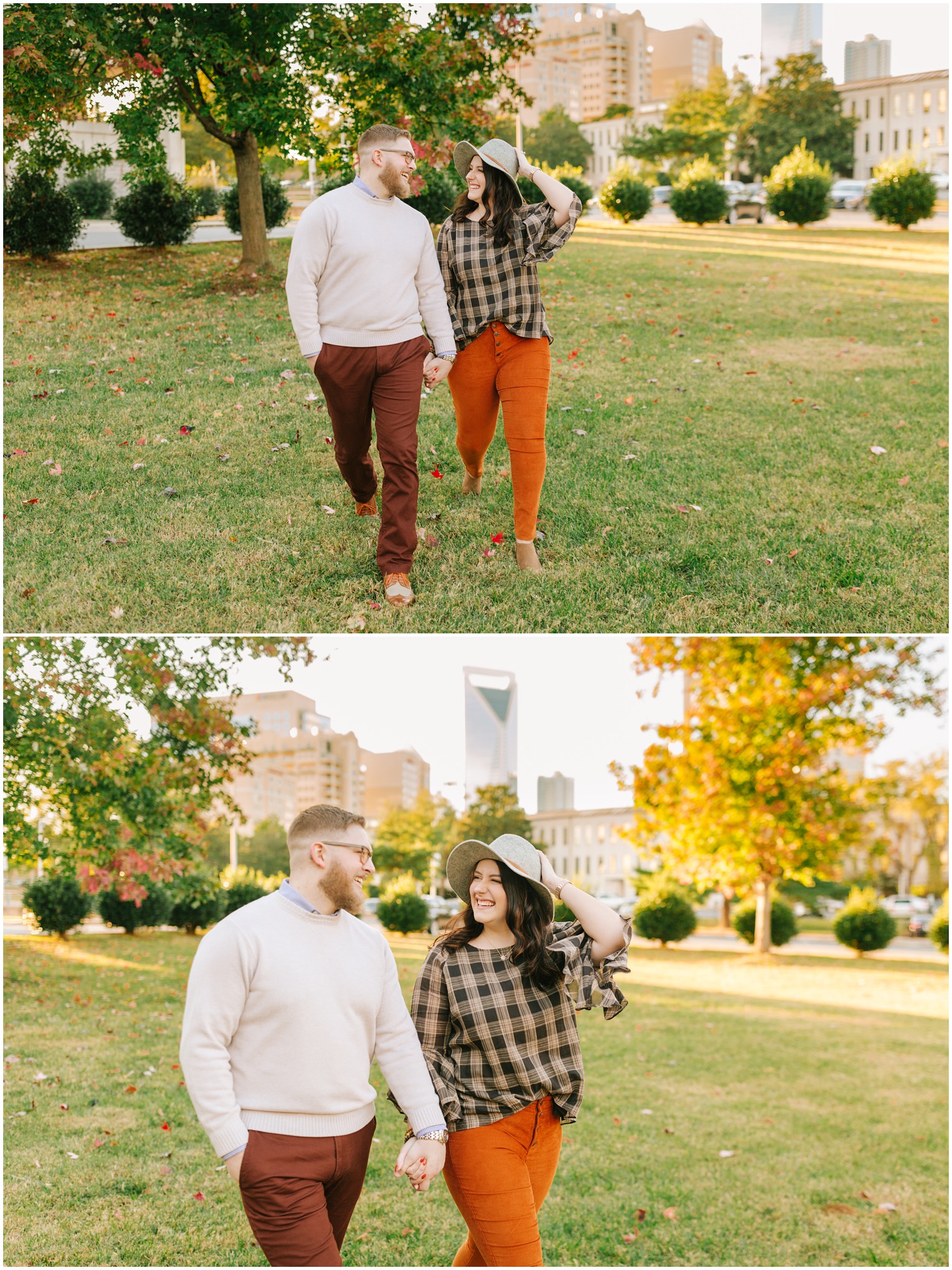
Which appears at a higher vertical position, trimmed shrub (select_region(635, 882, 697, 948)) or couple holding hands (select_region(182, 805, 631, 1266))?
couple holding hands (select_region(182, 805, 631, 1266))

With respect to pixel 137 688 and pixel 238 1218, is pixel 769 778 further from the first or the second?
pixel 238 1218

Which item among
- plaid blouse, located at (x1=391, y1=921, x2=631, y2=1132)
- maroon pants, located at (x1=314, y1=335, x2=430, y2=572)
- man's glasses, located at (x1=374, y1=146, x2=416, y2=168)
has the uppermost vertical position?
man's glasses, located at (x1=374, y1=146, x2=416, y2=168)

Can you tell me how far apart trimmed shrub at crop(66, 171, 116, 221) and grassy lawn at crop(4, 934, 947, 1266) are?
17042 mm

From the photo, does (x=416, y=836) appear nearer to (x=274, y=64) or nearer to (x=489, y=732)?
(x=489, y=732)

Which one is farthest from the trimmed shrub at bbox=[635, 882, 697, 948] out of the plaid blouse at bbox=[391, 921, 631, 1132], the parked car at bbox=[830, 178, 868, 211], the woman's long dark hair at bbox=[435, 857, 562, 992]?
the parked car at bbox=[830, 178, 868, 211]

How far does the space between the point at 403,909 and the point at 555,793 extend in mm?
2639

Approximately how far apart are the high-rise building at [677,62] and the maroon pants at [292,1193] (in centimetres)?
5286

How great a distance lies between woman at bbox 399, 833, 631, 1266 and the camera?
3.25 meters

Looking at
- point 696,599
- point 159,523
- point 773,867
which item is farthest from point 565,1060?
point 773,867

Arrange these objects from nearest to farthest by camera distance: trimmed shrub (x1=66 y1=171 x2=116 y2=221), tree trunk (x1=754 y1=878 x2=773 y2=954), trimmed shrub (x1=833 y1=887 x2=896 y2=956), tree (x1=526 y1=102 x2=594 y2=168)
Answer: tree trunk (x1=754 y1=878 x2=773 y2=954), trimmed shrub (x1=833 y1=887 x2=896 y2=956), trimmed shrub (x1=66 y1=171 x2=116 y2=221), tree (x1=526 y1=102 x2=594 y2=168)

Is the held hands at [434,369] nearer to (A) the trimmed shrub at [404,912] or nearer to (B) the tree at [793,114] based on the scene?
(A) the trimmed shrub at [404,912]

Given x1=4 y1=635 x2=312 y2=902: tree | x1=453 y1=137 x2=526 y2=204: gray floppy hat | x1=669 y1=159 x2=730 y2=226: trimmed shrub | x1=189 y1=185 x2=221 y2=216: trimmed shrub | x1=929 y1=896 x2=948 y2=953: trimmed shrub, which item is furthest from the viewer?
x1=669 y1=159 x2=730 y2=226: trimmed shrub

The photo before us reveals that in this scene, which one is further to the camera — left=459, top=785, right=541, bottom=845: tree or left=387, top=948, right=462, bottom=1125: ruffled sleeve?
left=459, top=785, right=541, bottom=845: tree

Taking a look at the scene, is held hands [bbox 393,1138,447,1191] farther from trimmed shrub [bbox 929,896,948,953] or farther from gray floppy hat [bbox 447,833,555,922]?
trimmed shrub [bbox 929,896,948,953]
